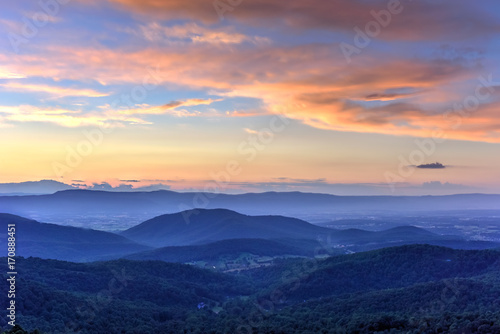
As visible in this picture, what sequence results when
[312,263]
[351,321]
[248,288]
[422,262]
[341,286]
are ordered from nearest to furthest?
[351,321], [341,286], [422,262], [248,288], [312,263]

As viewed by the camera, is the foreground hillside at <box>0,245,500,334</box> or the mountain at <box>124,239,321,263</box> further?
the mountain at <box>124,239,321,263</box>

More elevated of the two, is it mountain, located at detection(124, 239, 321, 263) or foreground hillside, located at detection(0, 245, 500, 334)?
foreground hillside, located at detection(0, 245, 500, 334)

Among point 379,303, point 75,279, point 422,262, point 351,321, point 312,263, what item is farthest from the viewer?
point 312,263

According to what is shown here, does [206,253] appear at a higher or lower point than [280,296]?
lower

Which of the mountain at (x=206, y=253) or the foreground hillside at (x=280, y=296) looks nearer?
the foreground hillside at (x=280, y=296)

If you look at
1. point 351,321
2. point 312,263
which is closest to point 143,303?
point 351,321

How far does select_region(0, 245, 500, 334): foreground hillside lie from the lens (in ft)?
205

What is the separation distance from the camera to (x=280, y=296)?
101 meters

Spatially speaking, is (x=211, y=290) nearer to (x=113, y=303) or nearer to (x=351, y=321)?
(x=113, y=303)

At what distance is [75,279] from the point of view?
306 feet

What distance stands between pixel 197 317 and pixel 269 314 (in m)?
13.4

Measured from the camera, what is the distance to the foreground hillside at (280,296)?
205 ft

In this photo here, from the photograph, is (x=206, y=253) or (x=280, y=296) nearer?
(x=280, y=296)

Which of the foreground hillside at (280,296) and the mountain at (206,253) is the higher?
the foreground hillside at (280,296)
